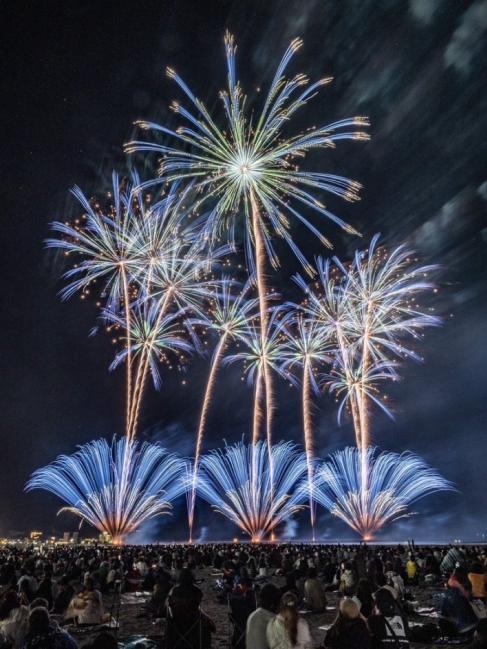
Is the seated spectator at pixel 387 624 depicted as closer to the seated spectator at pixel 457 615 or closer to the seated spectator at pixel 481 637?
the seated spectator at pixel 481 637

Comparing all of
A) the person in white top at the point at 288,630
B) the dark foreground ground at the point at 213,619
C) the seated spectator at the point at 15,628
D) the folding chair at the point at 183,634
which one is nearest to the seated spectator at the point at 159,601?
the dark foreground ground at the point at 213,619

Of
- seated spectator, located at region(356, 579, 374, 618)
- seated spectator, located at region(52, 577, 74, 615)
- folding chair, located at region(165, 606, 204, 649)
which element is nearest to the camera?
folding chair, located at region(165, 606, 204, 649)

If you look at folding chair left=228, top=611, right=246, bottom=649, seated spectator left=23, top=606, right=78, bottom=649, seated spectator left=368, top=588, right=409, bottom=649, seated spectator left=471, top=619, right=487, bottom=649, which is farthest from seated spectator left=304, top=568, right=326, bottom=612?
seated spectator left=23, top=606, right=78, bottom=649

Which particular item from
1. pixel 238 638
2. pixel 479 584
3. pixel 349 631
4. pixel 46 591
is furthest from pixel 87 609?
pixel 479 584

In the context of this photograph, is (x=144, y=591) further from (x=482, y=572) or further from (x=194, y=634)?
(x=194, y=634)

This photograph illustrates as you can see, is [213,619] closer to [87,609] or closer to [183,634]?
[87,609]

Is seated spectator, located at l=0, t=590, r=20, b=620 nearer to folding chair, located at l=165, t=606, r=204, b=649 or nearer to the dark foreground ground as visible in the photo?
the dark foreground ground
